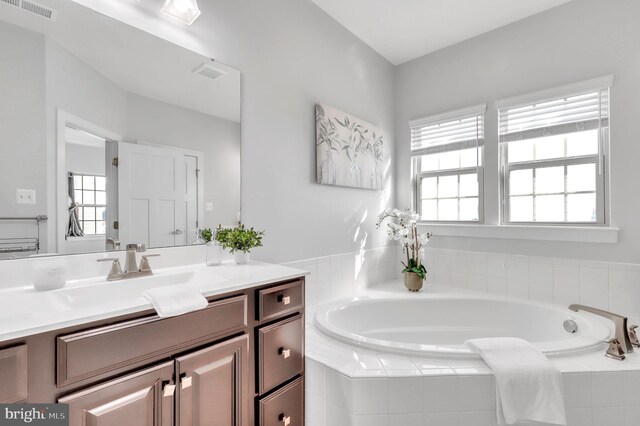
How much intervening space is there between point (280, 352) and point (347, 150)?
169 cm

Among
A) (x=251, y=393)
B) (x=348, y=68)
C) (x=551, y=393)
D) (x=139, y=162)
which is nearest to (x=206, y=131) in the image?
(x=139, y=162)

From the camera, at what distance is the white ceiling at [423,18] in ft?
7.91

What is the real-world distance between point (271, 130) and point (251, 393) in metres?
1.49

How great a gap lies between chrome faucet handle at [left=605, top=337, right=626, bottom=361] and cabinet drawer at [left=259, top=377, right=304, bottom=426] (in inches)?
60.6

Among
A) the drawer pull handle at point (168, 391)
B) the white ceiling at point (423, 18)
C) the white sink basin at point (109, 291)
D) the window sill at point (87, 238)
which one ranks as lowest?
the drawer pull handle at point (168, 391)

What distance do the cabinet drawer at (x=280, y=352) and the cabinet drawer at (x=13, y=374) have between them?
2.47 ft

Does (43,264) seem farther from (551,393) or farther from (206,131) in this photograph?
(551,393)

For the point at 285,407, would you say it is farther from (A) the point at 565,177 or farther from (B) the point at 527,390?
(A) the point at 565,177

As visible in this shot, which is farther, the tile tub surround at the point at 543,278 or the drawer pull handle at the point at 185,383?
the tile tub surround at the point at 543,278

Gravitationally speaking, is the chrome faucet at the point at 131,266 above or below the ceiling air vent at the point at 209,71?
below

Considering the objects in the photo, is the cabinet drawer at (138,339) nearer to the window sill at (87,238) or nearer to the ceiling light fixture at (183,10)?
the window sill at (87,238)

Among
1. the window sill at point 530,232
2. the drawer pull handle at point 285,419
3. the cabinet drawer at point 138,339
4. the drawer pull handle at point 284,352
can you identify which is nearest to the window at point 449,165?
the window sill at point 530,232

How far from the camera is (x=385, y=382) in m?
1.41

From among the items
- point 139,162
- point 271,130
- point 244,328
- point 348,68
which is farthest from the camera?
point 348,68
